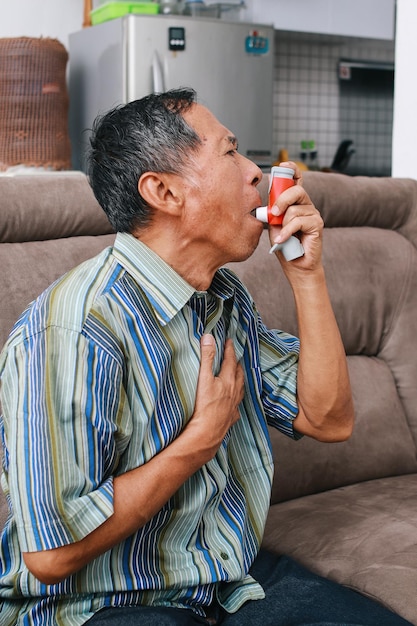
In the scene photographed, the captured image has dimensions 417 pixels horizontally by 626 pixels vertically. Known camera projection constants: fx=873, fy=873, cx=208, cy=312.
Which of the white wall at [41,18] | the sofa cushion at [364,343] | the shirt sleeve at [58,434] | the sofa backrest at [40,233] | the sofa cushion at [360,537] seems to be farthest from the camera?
the white wall at [41,18]

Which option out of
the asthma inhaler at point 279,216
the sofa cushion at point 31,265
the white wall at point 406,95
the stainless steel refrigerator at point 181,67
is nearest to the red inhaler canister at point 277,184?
the asthma inhaler at point 279,216

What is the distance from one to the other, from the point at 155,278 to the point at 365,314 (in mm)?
896

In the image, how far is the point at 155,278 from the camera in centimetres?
120

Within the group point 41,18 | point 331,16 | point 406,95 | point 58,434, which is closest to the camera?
point 58,434

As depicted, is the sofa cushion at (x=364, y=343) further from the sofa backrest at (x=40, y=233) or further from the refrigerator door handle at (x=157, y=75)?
the refrigerator door handle at (x=157, y=75)

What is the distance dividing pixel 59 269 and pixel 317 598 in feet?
2.35

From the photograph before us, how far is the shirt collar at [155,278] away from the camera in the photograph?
1.19 m

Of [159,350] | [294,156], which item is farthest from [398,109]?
[294,156]

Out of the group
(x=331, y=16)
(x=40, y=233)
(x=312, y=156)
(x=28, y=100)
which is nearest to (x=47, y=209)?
(x=40, y=233)

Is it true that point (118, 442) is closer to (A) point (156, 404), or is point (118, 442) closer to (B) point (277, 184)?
(A) point (156, 404)

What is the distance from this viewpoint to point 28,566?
1.05 m

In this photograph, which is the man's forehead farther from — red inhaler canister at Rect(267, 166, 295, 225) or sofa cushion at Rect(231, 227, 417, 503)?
sofa cushion at Rect(231, 227, 417, 503)

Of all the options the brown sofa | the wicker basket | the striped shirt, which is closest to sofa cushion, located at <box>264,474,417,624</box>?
the brown sofa

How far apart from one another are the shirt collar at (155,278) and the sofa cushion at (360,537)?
1.91 feet
